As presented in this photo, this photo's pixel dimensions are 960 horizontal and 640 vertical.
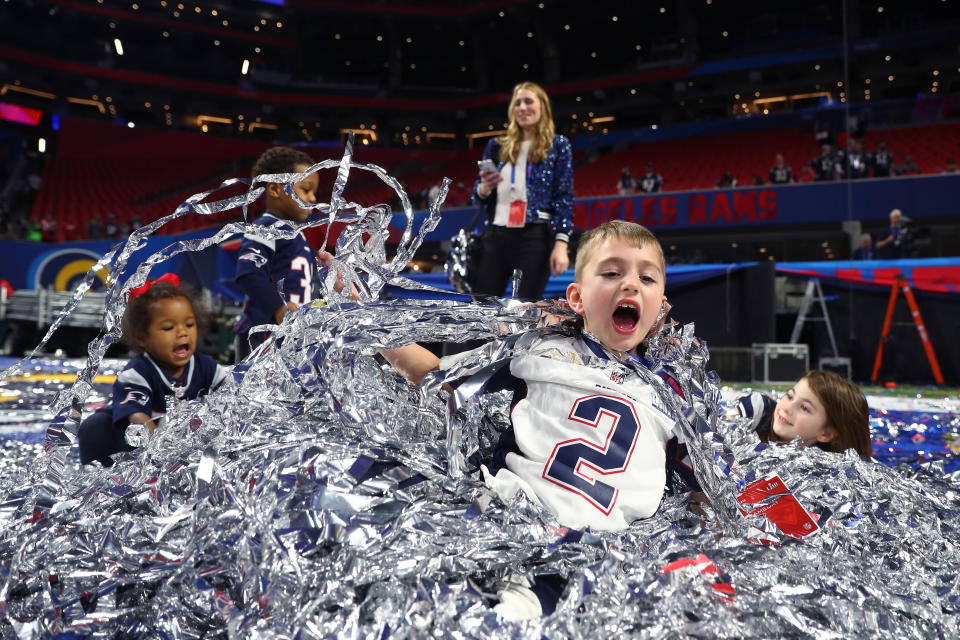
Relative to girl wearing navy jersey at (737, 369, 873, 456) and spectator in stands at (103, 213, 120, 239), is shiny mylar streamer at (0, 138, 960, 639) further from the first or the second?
spectator in stands at (103, 213, 120, 239)

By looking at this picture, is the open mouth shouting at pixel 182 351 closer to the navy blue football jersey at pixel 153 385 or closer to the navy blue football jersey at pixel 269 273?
the navy blue football jersey at pixel 153 385

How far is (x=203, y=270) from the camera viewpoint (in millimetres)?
9000

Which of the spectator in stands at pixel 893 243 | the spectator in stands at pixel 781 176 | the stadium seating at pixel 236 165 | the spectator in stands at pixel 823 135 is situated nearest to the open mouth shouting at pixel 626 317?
the spectator in stands at pixel 893 243

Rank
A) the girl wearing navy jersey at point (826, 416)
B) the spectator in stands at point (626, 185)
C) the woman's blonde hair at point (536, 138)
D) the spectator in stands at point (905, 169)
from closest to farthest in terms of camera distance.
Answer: the girl wearing navy jersey at point (826, 416)
the woman's blonde hair at point (536, 138)
the spectator in stands at point (905, 169)
the spectator in stands at point (626, 185)

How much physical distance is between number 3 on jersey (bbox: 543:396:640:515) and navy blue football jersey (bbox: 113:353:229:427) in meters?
1.10

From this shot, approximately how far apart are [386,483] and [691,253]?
8.17m

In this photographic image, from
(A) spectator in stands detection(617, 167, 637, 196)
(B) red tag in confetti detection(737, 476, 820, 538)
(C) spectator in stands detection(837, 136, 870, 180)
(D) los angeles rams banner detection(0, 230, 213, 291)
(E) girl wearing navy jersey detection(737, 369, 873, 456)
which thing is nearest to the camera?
(B) red tag in confetti detection(737, 476, 820, 538)

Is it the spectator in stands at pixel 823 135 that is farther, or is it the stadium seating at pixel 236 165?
the stadium seating at pixel 236 165

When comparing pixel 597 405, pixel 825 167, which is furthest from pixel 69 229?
pixel 597 405

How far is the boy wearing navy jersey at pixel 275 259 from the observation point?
1933 millimetres

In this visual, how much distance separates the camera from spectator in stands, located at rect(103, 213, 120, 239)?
1258 centimetres

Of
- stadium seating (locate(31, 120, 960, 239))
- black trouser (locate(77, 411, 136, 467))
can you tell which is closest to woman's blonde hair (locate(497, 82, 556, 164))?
black trouser (locate(77, 411, 136, 467))

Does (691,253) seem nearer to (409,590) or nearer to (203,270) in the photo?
(203,270)

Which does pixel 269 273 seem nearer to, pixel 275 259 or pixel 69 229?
pixel 275 259
